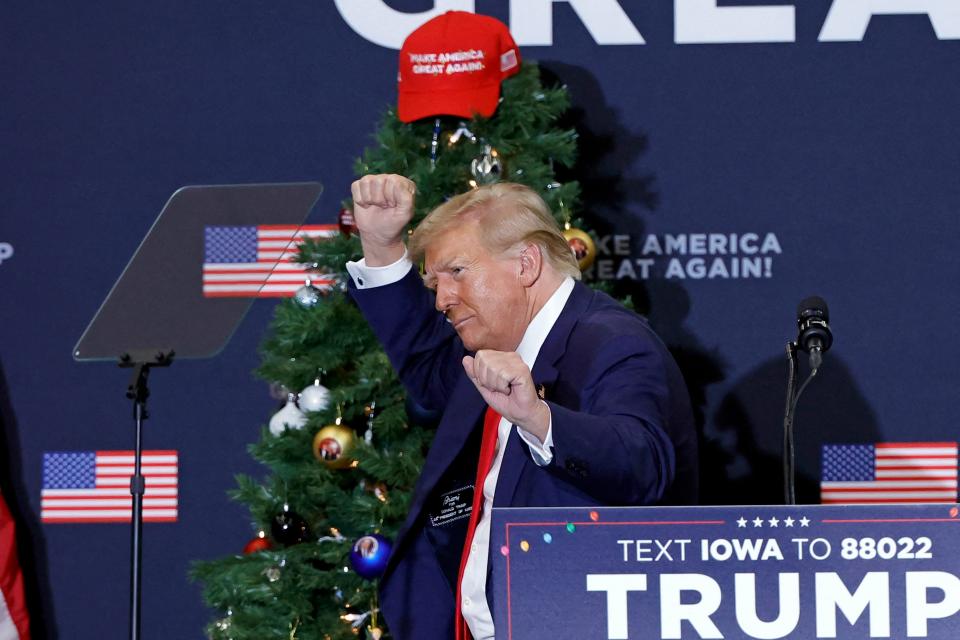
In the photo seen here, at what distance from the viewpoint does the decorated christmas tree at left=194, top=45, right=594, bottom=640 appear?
373 cm

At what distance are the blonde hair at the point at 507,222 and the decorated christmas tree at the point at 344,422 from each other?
1.14 metres

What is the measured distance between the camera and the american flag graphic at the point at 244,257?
13.5ft

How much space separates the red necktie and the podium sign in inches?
30.3

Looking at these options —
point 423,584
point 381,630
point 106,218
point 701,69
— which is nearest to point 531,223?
point 423,584

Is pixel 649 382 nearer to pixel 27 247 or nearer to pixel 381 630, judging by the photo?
pixel 381 630

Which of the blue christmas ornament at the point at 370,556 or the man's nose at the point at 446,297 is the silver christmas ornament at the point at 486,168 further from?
the man's nose at the point at 446,297

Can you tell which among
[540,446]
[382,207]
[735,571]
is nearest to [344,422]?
[382,207]

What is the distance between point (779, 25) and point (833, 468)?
5.08 feet

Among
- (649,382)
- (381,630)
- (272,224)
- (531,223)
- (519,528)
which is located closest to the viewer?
(519,528)

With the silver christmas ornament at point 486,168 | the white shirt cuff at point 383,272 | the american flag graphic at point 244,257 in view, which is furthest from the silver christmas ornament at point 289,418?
the white shirt cuff at point 383,272

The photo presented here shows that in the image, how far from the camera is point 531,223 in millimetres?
2525

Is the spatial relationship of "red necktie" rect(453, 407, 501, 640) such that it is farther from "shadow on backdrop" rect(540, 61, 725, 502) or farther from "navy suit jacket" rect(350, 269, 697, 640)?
"shadow on backdrop" rect(540, 61, 725, 502)

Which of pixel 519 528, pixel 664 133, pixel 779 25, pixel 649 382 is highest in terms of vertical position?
pixel 779 25

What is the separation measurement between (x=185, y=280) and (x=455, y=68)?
0.99 m
